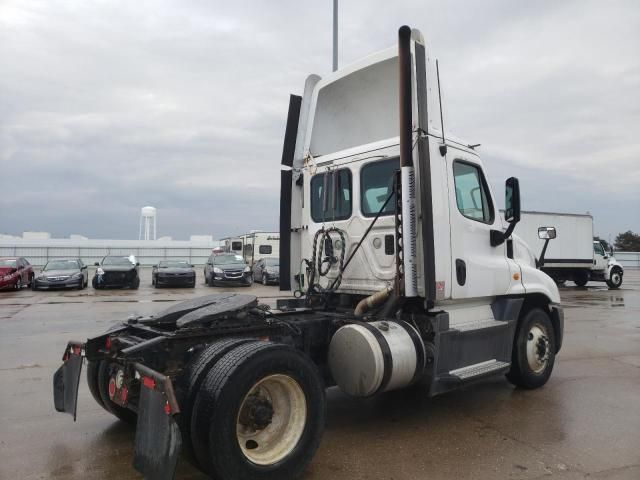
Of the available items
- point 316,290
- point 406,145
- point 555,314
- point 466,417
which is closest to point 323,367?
point 316,290

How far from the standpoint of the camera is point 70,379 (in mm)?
4441

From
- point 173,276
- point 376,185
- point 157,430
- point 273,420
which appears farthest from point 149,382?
point 173,276

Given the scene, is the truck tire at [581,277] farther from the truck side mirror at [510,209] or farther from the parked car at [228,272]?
the truck side mirror at [510,209]

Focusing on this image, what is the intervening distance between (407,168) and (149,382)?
2942 millimetres

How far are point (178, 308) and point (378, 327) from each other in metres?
1.75

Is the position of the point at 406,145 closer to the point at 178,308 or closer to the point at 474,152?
the point at 474,152

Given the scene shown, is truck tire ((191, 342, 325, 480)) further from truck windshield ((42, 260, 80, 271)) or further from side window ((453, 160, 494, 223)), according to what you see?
truck windshield ((42, 260, 80, 271))

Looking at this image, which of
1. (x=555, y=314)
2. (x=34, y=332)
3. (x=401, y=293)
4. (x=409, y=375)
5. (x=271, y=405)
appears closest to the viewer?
(x=271, y=405)

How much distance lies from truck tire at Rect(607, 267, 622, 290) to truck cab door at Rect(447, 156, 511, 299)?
75.2ft

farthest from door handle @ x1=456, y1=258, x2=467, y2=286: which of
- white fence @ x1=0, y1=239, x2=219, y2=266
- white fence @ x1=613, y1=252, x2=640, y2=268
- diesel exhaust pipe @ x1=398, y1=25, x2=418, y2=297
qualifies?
white fence @ x1=613, y1=252, x2=640, y2=268

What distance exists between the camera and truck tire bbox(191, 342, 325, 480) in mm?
3418

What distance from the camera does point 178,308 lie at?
4.66 metres

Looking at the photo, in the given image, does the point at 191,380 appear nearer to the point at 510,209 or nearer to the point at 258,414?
the point at 258,414

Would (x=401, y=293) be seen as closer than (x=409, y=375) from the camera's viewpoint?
No
